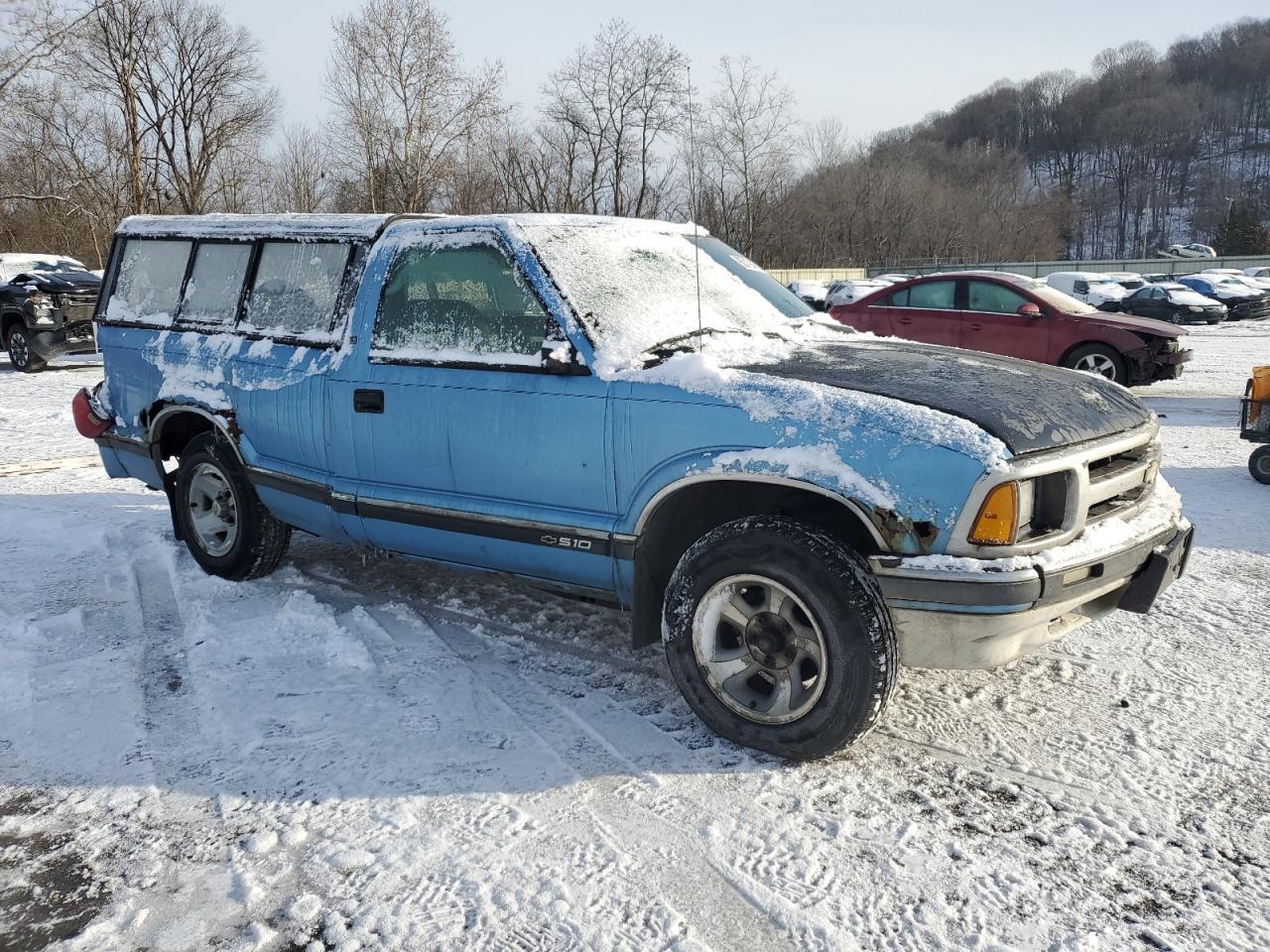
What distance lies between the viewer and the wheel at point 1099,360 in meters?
11.4

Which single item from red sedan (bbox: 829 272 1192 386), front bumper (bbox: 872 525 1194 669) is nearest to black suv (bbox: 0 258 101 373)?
red sedan (bbox: 829 272 1192 386)

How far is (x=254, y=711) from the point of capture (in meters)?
3.67

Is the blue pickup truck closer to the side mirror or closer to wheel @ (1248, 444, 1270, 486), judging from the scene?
the side mirror

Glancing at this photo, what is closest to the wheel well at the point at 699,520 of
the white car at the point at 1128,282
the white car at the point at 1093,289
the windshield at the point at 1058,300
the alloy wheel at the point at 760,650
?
the alloy wheel at the point at 760,650

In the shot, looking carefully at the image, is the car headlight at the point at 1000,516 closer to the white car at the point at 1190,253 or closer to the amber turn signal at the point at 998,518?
the amber turn signal at the point at 998,518

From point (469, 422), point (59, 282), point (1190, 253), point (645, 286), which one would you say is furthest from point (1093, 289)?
point (1190, 253)

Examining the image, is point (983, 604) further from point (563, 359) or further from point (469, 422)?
point (469, 422)

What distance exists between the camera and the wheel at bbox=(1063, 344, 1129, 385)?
1141cm

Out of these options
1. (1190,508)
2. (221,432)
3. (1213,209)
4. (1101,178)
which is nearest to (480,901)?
(221,432)

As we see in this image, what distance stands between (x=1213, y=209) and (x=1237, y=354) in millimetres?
105445

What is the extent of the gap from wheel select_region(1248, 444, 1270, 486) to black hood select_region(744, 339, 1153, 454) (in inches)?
164

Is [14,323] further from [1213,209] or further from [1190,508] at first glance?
[1213,209]

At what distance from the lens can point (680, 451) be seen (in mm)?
3355

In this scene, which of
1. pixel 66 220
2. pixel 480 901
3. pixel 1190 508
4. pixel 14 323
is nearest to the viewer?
pixel 480 901
